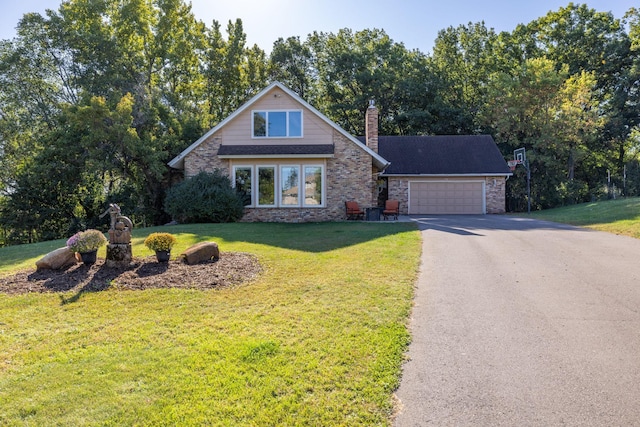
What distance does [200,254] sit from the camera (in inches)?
305

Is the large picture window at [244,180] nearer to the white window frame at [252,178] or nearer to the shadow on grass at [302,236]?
the white window frame at [252,178]

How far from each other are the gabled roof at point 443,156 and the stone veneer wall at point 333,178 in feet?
17.2

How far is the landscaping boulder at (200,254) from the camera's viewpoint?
763 cm

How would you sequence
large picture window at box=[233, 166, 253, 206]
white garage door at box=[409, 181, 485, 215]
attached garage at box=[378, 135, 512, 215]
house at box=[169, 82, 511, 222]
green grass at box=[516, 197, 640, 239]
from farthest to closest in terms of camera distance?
1. white garage door at box=[409, 181, 485, 215]
2. attached garage at box=[378, 135, 512, 215]
3. large picture window at box=[233, 166, 253, 206]
4. house at box=[169, 82, 511, 222]
5. green grass at box=[516, 197, 640, 239]

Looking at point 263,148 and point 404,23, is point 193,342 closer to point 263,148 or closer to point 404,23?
point 263,148

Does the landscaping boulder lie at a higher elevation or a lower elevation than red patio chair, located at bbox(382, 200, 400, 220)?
lower

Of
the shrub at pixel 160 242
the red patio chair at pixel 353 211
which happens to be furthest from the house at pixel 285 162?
the shrub at pixel 160 242

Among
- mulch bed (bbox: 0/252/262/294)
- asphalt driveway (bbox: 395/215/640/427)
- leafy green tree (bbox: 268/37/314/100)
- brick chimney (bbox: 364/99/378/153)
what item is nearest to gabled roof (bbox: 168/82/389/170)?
brick chimney (bbox: 364/99/378/153)

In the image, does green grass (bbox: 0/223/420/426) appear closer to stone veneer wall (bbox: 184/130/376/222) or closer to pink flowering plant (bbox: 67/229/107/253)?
pink flowering plant (bbox: 67/229/107/253)

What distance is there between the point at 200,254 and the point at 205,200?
909 centimetres

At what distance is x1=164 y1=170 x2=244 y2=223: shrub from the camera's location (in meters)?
16.3

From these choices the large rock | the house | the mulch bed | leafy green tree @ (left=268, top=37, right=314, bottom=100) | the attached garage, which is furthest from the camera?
leafy green tree @ (left=268, top=37, right=314, bottom=100)

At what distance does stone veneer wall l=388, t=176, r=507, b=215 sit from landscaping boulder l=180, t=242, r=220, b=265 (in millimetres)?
16462

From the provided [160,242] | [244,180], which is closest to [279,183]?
[244,180]
